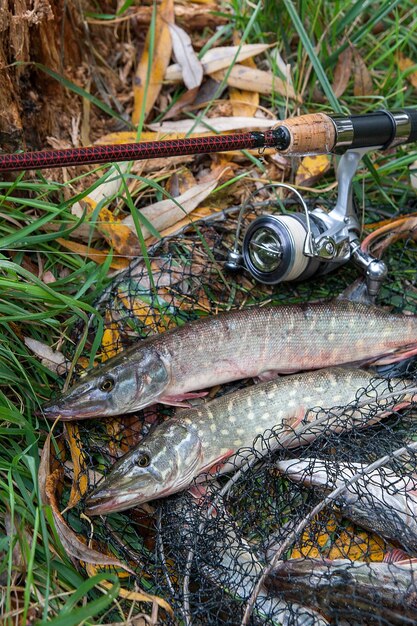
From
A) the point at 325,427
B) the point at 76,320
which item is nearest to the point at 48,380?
the point at 76,320

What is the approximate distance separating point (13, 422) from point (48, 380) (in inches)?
14.8

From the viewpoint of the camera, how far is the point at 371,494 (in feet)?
8.84

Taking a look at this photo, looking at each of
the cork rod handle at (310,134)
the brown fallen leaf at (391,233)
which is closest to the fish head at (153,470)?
the cork rod handle at (310,134)

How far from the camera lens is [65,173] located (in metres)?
3.67

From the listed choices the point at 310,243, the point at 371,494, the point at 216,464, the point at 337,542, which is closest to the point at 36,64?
the point at 310,243

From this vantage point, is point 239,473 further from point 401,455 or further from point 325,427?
point 401,455

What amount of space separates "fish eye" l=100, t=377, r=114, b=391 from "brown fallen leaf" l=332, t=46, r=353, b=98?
241 centimetres

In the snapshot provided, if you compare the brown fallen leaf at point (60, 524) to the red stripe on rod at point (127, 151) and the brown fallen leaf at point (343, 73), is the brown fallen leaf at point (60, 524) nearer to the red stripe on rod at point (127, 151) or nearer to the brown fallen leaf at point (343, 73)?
the red stripe on rod at point (127, 151)

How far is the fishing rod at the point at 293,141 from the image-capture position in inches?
105

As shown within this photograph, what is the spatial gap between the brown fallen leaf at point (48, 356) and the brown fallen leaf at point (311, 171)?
1.74 meters

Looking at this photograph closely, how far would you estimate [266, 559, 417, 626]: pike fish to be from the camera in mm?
2498

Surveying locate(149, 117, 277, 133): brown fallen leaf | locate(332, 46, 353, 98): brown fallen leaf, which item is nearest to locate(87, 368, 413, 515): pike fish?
locate(149, 117, 277, 133): brown fallen leaf

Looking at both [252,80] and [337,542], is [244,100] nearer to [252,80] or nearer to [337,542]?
[252,80]

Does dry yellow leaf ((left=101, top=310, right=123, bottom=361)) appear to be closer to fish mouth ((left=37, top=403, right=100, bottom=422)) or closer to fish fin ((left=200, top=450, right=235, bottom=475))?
fish mouth ((left=37, top=403, right=100, bottom=422))
